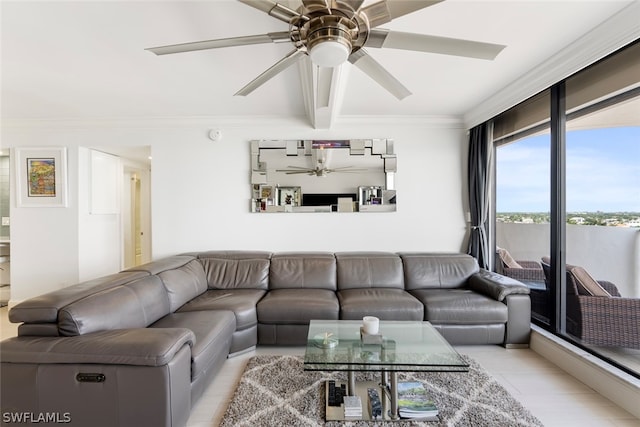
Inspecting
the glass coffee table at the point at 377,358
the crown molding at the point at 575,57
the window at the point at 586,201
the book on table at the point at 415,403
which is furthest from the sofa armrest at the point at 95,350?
the crown molding at the point at 575,57

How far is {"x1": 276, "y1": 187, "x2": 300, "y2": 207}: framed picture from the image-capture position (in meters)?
3.71

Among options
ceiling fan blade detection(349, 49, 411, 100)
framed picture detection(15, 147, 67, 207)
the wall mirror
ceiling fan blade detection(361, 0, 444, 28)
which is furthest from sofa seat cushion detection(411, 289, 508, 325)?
framed picture detection(15, 147, 67, 207)

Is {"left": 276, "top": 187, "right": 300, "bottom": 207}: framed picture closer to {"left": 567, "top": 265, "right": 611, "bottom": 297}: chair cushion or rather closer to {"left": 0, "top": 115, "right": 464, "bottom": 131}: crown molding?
{"left": 0, "top": 115, "right": 464, "bottom": 131}: crown molding

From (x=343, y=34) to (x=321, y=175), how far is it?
8.18 ft

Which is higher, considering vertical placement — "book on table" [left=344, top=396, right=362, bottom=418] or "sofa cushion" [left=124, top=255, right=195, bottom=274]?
"sofa cushion" [left=124, top=255, right=195, bottom=274]

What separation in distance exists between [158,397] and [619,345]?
3.21 m

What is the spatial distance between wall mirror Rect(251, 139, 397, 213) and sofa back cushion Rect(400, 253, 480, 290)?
A: 0.80m

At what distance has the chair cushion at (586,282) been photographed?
2.28 m

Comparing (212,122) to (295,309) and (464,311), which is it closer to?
(295,309)

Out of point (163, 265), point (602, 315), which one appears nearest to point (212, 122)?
point (163, 265)

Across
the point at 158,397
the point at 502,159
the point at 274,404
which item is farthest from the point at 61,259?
the point at 502,159

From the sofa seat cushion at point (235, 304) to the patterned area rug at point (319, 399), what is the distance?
36cm

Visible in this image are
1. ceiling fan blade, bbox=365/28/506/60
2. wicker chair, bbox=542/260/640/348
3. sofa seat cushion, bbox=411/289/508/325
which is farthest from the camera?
sofa seat cushion, bbox=411/289/508/325

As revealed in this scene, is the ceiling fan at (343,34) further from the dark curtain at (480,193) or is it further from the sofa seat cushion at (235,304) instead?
the dark curtain at (480,193)
